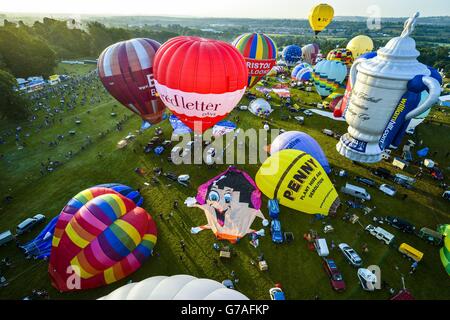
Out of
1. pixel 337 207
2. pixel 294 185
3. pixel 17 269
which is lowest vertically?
pixel 17 269

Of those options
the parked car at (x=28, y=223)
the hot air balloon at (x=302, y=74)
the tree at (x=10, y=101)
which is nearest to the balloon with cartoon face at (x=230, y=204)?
the parked car at (x=28, y=223)

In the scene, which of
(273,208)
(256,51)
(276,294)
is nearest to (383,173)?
(273,208)

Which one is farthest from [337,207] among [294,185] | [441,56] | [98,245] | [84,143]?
[441,56]

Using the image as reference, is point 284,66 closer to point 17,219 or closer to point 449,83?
point 449,83

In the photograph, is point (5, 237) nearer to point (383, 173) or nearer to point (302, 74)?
point (383, 173)

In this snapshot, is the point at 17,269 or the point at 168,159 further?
the point at 168,159

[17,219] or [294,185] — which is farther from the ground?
[294,185]
